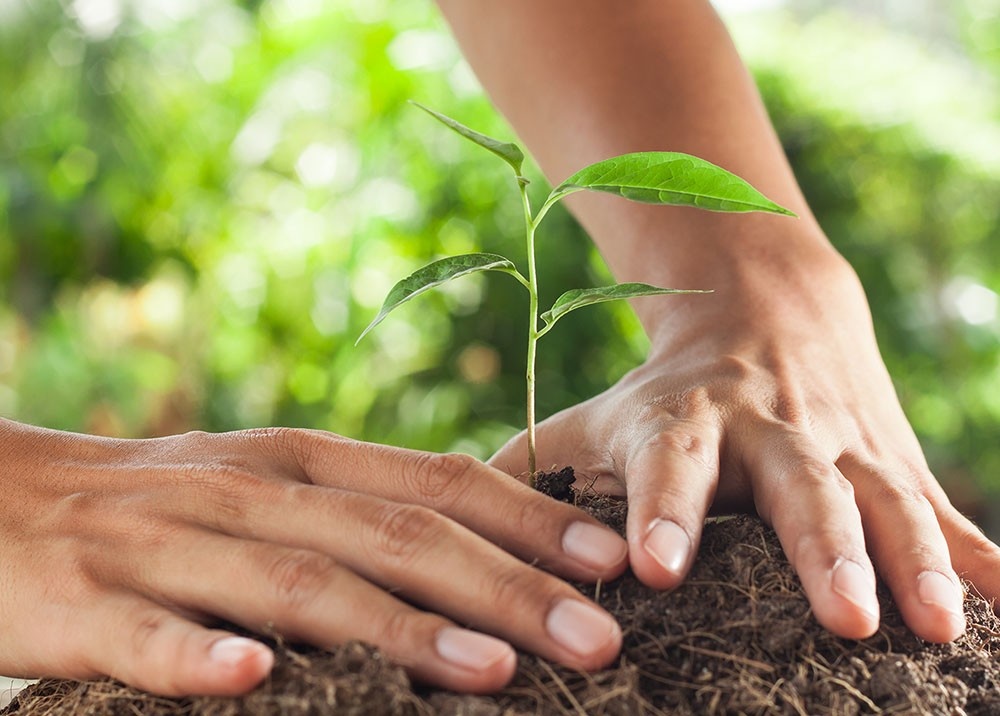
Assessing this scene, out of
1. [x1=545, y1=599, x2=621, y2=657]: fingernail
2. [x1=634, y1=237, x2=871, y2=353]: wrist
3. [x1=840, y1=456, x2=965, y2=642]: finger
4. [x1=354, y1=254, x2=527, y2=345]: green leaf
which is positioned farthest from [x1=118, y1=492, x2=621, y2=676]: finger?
[x1=634, y1=237, x2=871, y2=353]: wrist

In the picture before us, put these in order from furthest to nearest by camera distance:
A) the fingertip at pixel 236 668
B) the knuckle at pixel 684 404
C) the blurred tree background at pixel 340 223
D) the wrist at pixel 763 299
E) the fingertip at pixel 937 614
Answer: the blurred tree background at pixel 340 223 < the wrist at pixel 763 299 < the knuckle at pixel 684 404 < the fingertip at pixel 937 614 < the fingertip at pixel 236 668

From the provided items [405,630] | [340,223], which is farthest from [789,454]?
[340,223]

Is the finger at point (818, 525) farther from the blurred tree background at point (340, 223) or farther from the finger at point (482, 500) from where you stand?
the blurred tree background at point (340, 223)

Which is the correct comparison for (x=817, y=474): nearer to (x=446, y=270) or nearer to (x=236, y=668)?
(x=446, y=270)

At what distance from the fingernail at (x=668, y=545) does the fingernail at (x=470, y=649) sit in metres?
0.12

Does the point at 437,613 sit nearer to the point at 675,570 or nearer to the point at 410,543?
the point at 410,543

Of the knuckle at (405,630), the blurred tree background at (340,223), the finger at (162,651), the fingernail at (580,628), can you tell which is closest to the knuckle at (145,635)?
the finger at (162,651)

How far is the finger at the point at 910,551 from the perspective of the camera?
68cm

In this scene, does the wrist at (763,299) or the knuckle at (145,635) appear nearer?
the knuckle at (145,635)

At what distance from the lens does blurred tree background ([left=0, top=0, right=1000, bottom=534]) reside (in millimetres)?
3164

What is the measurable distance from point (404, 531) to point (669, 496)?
0.19 meters

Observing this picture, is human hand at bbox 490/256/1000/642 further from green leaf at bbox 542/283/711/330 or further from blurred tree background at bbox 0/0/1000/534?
blurred tree background at bbox 0/0/1000/534

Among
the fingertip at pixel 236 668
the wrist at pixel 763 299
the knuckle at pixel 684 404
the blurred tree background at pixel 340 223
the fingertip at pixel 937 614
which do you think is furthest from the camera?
the blurred tree background at pixel 340 223

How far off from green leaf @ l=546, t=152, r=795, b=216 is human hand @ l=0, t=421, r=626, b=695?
227 mm
